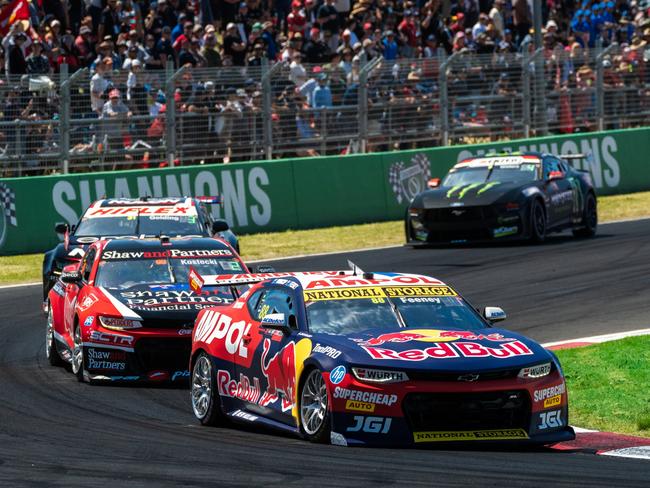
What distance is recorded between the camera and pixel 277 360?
9.98 m

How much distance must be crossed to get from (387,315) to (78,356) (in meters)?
4.32

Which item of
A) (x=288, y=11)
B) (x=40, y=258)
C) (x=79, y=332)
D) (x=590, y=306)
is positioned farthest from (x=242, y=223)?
(x=79, y=332)

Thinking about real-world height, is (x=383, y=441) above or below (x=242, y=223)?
above

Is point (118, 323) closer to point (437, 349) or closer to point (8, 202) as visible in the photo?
point (437, 349)

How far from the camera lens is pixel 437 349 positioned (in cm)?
929

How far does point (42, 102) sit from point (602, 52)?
1359 centimetres

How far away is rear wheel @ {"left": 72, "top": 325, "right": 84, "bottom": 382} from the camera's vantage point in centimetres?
1323

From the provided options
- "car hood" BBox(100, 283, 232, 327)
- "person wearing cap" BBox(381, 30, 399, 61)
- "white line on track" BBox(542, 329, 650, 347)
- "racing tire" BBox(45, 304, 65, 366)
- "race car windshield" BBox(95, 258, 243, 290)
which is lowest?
"white line on track" BBox(542, 329, 650, 347)

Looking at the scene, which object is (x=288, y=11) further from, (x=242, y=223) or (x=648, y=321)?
(x=648, y=321)

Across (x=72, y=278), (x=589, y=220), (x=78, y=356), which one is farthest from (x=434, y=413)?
(x=589, y=220)

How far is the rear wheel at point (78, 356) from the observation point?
13.2 metres

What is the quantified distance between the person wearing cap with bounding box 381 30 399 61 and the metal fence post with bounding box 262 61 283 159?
4792 millimetres

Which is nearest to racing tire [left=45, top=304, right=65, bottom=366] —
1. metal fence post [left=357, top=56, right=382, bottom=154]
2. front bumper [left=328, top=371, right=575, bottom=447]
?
front bumper [left=328, top=371, right=575, bottom=447]

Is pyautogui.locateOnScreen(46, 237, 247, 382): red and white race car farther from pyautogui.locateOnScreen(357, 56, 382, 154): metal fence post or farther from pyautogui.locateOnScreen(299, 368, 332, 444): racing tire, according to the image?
pyautogui.locateOnScreen(357, 56, 382, 154): metal fence post
